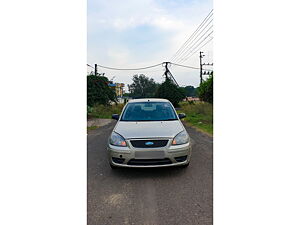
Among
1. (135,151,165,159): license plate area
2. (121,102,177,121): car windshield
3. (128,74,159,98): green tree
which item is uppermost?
(128,74,159,98): green tree

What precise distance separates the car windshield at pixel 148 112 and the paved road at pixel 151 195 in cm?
109

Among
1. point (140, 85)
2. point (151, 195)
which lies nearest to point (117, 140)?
point (151, 195)

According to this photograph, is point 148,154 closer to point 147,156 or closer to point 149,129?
point 147,156

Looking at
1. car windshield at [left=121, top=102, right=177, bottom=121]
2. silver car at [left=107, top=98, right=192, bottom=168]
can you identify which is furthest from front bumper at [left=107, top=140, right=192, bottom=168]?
car windshield at [left=121, top=102, right=177, bottom=121]

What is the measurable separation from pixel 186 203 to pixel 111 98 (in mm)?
14316

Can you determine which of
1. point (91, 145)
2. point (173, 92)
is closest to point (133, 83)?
point (173, 92)

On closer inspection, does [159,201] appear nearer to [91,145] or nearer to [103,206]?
[103,206]

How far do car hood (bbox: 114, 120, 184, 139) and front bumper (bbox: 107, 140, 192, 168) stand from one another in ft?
0.64

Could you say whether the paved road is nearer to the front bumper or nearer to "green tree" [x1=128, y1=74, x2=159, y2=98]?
the front bumper

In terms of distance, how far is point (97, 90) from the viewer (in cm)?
1366

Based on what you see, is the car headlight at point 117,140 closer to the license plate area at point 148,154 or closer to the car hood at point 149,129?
the car hood at point 149,129

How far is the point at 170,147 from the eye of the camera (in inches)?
120

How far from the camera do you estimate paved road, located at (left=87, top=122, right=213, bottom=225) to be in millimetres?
2176

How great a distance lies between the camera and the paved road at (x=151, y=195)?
218 centimetres
